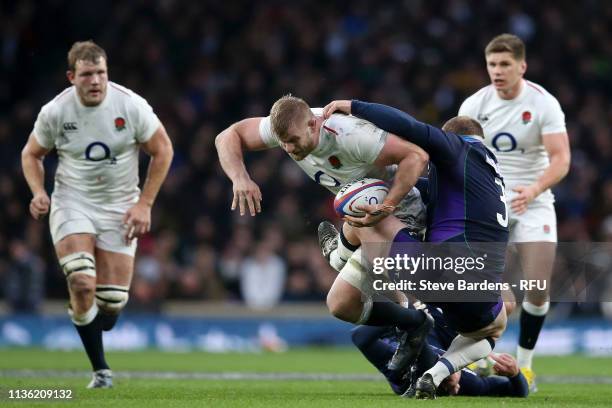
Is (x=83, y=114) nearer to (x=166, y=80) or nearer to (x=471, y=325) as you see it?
(x=471, y=325)

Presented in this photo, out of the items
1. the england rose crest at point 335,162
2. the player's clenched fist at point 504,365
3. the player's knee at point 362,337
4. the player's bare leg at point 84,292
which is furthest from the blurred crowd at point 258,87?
the england rose crest at point 335,162

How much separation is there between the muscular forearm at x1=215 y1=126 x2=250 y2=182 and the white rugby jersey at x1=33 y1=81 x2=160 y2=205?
1519 mm

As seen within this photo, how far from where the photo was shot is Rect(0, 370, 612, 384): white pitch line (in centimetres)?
1044

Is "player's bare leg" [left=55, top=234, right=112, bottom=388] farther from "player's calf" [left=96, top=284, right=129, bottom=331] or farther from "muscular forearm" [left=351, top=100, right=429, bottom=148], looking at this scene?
"muscular forearm" [left=351, top=100, right=429, bottom=148]

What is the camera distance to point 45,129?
30.7 feet

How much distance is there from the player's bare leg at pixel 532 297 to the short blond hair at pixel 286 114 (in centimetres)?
326

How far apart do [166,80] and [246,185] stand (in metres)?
12.6

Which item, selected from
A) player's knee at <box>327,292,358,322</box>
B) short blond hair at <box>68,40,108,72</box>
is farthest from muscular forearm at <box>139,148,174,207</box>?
player's knee at <box>327,292,358,322</box>

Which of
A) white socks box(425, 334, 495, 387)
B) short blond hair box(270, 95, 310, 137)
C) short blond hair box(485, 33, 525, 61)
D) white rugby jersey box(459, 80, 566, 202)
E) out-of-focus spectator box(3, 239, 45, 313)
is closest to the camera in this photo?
short blond hair box(270, 95, 310, 137)

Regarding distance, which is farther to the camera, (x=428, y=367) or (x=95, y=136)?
(x=95, y=136)

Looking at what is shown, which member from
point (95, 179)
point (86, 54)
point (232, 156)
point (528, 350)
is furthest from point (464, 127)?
point (95, 179)

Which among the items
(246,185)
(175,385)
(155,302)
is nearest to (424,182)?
(246,185)

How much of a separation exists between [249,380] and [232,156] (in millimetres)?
3024

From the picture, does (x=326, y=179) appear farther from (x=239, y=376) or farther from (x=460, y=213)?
(x=239, y=376)
